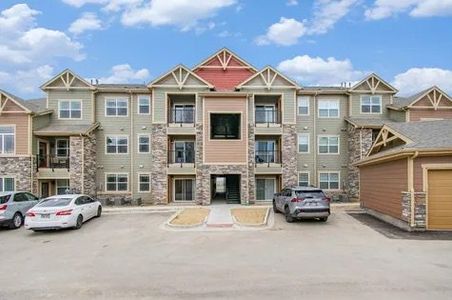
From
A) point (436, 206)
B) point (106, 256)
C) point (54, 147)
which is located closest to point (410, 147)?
Result: point (436, 206)

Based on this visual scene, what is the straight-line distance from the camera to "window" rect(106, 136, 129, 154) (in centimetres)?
2869

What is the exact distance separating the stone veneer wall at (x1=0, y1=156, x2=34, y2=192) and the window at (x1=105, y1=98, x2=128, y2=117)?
6522 mm

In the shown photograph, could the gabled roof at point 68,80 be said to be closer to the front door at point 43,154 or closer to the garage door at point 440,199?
the front door at point 43,154

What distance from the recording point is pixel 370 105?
29.4m

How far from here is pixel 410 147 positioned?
1531 cm

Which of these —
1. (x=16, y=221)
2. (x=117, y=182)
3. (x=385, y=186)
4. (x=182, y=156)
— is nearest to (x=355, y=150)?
(x=385, y=186)

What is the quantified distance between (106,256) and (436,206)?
1274 cm

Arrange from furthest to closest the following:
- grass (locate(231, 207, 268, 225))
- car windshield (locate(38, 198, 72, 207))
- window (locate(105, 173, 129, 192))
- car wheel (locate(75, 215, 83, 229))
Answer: window (locate(105, 173, 129, 192)) → grass (locate(231, 207, 268, 225)) → car wheel (locate(75, 215, 83, 229)) → car windshield (locate(38, 198, 72, 207))

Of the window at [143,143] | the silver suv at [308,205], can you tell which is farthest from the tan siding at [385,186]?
the window at [143,143]

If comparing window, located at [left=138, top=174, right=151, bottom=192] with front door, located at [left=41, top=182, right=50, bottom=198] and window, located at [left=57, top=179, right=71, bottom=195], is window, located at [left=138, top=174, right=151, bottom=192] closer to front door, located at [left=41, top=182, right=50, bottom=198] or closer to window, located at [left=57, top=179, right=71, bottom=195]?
window, located at [left=57, top=179, right=71, bottom=195]

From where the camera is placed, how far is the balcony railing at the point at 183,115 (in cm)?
2864

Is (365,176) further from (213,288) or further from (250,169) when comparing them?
(213,288)

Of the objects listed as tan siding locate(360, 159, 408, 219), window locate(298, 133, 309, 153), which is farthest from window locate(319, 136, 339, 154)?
tan siding locate(360, 159, 408, 219)

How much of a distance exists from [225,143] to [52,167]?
41.1 feet
